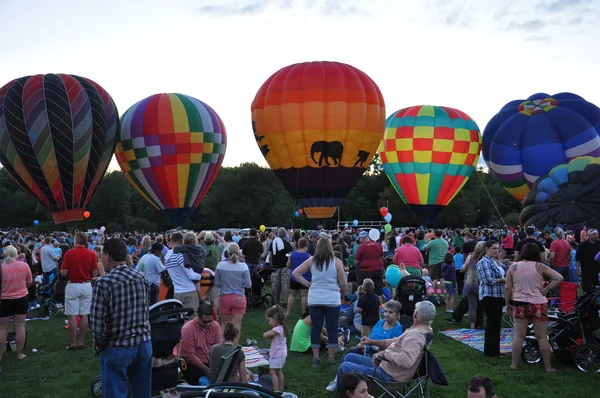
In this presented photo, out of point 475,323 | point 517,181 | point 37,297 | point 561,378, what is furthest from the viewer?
point 517,181

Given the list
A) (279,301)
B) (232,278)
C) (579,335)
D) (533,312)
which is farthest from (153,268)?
(579,335)

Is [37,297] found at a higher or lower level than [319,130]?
lower

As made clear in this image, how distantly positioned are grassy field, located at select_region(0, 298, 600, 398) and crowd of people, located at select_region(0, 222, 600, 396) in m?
0.21

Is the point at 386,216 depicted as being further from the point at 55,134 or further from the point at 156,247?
the point at 156,247

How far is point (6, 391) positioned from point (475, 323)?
6.05 metres

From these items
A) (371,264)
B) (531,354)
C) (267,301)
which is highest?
(371,264)

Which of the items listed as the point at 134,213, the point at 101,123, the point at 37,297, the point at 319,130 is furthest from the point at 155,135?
the point at 134,213

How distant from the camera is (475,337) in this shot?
8531 mm

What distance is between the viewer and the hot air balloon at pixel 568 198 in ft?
60.4

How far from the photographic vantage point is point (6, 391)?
6.36m

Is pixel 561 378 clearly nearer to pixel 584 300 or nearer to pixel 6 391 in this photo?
pixel 584 300

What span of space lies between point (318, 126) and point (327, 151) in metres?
0.92

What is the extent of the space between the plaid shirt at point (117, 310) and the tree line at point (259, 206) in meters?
49.9

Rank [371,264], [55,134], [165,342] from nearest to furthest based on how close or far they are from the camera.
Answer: [165,342] < [371,264] < [55,134]
